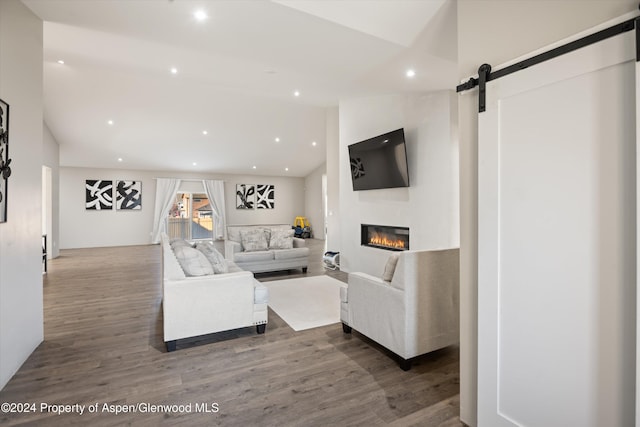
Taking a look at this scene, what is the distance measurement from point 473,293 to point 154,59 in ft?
14.0

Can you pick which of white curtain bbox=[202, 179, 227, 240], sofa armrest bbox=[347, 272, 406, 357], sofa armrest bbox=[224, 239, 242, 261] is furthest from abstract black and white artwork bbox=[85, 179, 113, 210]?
sofa armrest bbox=[347, 272, 406, 357]

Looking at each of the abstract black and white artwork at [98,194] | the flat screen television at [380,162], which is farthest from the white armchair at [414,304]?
the abstract black and white artwork at [98,194]

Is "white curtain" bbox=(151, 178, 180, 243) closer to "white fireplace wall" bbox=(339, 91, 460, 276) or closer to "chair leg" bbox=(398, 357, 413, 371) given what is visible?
"white fireplace wall" bbox=(339, 91, 460, 276)

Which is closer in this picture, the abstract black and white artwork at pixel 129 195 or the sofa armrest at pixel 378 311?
the sofa armrest at pixel 378 311

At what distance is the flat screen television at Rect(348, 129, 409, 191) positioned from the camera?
195 inches

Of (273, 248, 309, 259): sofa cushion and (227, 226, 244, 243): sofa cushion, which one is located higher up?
(227, 226, 244, 243): sofa cushion

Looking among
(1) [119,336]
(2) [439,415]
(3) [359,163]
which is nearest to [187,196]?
(3) [359,163]

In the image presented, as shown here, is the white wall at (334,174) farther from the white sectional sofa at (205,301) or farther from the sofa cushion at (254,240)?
the white sectional sofa at (205,301)

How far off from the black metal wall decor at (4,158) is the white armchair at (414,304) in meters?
2.90

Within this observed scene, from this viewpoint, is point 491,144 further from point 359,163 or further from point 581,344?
point 359,163

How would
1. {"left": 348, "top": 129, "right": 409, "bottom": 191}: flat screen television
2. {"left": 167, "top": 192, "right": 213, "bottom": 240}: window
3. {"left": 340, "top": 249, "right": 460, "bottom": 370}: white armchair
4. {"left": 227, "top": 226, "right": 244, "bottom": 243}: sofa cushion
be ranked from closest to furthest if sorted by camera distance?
{"left": 340, "top": 249, "right": 460, "bottom": 370}: white armchair
{"left": 348, "top": 129, "right": 409, "bottom": 191}: flat screen television
{"left": 227, "top": 226, "right": 244, "bottom": 243}: sofa cushion
{"left": 167, "top": 192, "right": 213, "bottom": 240}: window

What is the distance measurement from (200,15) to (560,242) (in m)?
2.98

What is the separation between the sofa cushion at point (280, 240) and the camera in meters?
6.31

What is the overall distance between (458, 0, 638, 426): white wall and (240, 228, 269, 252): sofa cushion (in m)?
4.67
